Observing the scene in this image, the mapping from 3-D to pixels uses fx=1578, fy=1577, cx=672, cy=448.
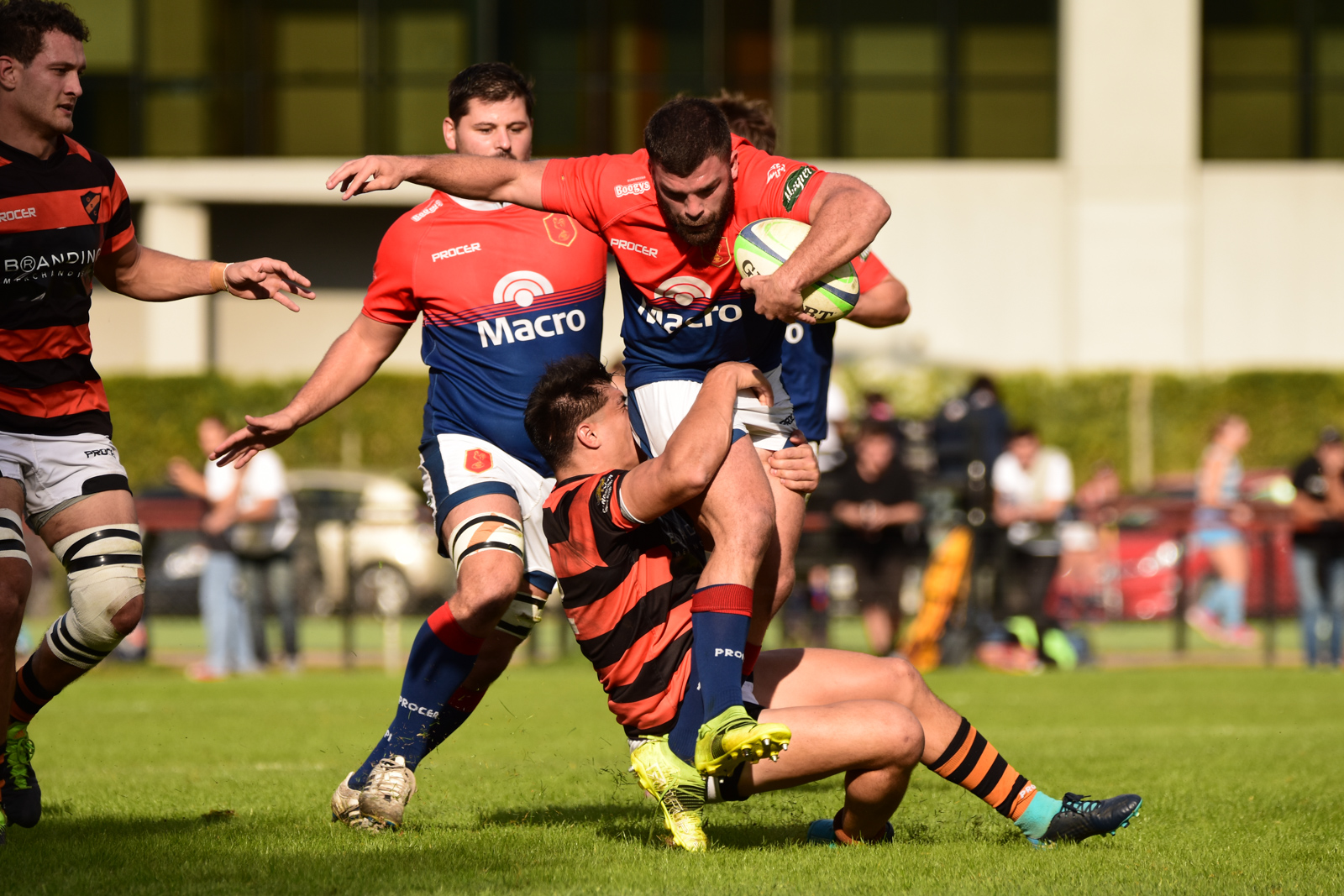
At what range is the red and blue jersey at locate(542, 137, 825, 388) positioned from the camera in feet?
16.6

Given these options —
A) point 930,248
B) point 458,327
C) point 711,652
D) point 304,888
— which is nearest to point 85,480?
point 458,327

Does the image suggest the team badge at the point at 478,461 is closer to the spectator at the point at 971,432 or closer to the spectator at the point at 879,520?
the spectator at the point at 879,520

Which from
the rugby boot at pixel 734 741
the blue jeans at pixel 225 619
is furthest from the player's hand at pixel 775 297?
the blue jeans at pixel 225 619

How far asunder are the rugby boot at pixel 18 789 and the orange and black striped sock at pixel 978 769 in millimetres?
2979

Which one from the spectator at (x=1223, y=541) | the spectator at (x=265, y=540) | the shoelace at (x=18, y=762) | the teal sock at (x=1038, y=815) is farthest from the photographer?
the spectator at (x=1223, y=541)

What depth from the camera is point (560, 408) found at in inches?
196

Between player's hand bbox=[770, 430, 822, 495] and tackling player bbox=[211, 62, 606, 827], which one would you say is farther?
tackling player bbox=[211, 62, 606, 827]

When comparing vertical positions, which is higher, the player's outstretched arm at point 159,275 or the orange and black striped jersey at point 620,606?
the player's outstretched arm at point 159,275

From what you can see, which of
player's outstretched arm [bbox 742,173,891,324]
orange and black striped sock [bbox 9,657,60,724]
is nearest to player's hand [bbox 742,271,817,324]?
player's outstretched arm [bbox 742,173,891,324]

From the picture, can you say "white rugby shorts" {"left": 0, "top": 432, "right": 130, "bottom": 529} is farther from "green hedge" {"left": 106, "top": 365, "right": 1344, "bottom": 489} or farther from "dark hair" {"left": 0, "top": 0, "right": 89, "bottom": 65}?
"green hedge" {"left": 106, "top": 365, "right": 1344, "bottom": 489}

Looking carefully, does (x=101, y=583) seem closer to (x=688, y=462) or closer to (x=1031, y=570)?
(x=688, y=462)

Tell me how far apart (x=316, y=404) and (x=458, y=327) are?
57cm

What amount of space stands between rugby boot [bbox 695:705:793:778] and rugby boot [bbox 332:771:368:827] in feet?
4.98

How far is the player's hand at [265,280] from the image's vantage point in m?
5.49
